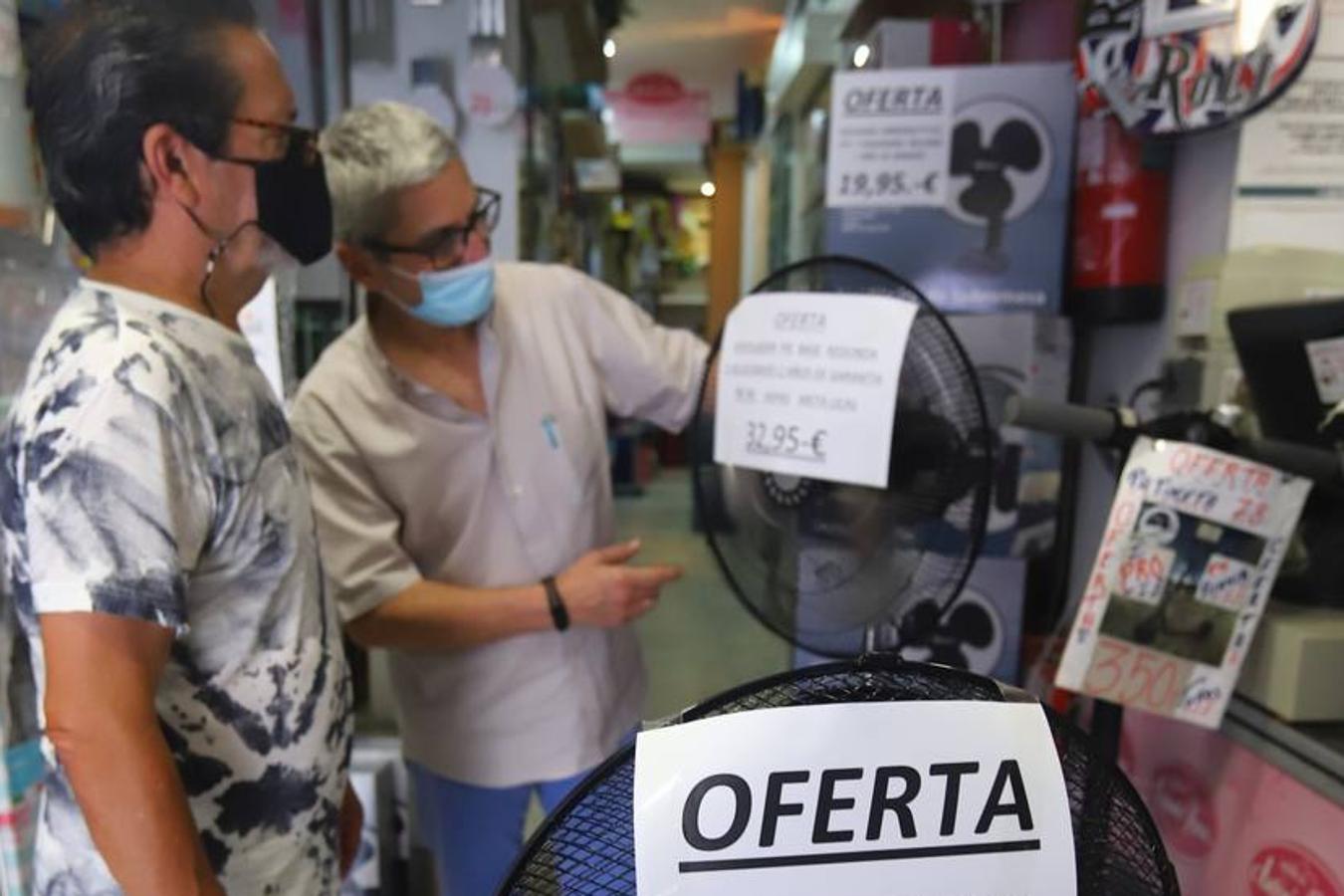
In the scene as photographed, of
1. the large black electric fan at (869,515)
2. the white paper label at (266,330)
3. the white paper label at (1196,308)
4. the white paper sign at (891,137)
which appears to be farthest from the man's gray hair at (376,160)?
the white paper label at (1196,308)

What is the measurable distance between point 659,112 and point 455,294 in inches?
204

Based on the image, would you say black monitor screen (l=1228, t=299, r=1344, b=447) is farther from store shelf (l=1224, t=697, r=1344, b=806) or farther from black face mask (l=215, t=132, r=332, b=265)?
black face mask (l=215, t=132, r=332, b=265)

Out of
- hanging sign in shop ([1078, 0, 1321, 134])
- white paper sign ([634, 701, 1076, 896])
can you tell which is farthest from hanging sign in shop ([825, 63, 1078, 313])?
white paper sign ([634, 701, 1076, 896])

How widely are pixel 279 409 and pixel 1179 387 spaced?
137cm

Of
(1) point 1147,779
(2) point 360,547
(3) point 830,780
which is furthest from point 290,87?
(1) point 1147,779

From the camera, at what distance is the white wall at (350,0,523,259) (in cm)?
216

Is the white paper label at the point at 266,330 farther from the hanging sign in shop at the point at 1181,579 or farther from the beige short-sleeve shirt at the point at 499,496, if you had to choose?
the hanging sign in shop at the point at 1181,579

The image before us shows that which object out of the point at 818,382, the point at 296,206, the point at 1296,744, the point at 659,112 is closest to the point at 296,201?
the point at 296,206

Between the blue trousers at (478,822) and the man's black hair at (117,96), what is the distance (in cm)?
94

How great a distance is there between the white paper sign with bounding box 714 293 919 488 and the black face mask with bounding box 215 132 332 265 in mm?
504

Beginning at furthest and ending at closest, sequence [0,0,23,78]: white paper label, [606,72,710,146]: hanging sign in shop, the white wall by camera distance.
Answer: [606,72,710,146]: hanging sign in shop, the white wall, [0,0,23,78]: white paper label

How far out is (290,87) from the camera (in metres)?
0.94

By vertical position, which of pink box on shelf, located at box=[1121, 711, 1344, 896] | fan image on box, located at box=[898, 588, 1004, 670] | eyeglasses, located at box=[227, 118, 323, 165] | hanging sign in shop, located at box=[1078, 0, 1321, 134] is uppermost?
hanging sign in shop, located at box=[1078, 0, 1321, 134]

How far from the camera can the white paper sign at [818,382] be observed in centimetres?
84
